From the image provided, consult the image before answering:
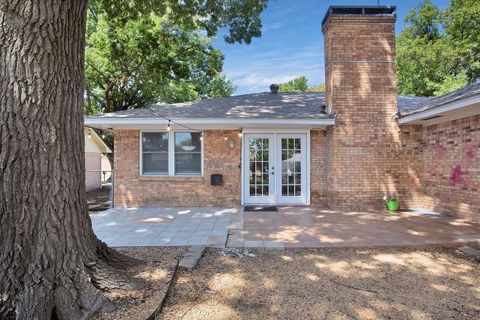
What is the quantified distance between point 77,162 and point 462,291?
434 centimetres

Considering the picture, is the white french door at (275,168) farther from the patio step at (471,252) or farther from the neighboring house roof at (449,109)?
the patio step at (471,252)

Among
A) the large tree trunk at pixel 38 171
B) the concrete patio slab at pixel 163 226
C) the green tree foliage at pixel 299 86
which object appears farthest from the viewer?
the green tree foliage at pixel 299 86

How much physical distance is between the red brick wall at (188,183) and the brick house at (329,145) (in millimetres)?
30

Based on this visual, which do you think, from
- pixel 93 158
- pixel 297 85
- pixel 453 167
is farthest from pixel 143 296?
pixel 297 85

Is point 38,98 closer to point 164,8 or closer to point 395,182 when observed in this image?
point 164,8

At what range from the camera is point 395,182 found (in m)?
8.50

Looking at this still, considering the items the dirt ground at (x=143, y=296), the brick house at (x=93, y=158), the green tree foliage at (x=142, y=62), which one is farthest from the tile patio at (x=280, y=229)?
the brick house at (x=93, y=158)

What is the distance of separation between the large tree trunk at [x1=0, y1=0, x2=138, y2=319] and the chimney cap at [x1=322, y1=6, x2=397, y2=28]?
7352 mm

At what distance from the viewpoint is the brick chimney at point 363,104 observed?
8398 mm

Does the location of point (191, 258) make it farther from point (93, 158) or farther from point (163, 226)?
point (93, 158)

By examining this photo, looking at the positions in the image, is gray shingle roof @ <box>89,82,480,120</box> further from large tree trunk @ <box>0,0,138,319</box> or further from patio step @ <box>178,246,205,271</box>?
large tree trunk @ <box>0,0,138,319</box>

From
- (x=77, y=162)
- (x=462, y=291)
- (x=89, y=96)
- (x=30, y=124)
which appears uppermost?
(x=89, y=96)

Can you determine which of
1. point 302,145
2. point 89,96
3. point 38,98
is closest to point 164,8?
point 302,145

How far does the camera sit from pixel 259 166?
9.27 m
